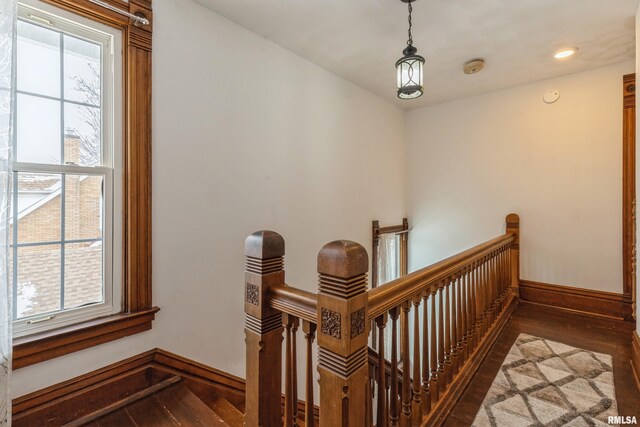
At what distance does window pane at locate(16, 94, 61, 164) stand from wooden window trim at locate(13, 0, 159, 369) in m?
0.30

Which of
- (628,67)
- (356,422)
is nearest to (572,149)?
(628,67)

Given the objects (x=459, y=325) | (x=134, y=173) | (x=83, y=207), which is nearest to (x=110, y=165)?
(x=134, y=173)

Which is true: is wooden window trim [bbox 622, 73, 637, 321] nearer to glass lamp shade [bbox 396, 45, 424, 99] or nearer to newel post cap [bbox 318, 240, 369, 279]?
glass lamp shade [bbox 396, 45, 424, 99]

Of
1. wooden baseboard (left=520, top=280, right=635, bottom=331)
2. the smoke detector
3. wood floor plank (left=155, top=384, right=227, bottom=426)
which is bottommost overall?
wood floor plank (left=155, top=384, right=227, bottom=426)

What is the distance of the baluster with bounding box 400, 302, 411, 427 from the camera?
126 centimetres

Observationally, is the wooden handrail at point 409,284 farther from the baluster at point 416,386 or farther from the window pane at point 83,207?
the window pane at point 83,207

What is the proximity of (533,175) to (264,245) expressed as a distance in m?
3.57

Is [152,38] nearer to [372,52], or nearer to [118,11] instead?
[118,11]

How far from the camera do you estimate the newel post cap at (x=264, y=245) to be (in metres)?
1.11

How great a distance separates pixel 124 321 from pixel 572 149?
169 inches

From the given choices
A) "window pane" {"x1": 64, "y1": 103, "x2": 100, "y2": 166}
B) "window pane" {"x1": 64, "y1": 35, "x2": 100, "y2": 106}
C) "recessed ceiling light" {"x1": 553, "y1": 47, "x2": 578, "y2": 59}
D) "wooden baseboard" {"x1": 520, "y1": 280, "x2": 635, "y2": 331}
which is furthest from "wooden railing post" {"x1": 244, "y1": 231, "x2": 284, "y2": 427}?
"wooden baseboard" {"x1": 520, "y1": 280, "x2": 635, "y2": 331}

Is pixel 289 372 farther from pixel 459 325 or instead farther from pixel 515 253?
pixel 515 253

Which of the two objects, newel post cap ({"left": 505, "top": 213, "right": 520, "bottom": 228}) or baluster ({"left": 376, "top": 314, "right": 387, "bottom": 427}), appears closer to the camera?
baluster ({"left": 376, "top": 314, "right": 387, "bottom": 427})

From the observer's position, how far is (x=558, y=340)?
2.48 meters
